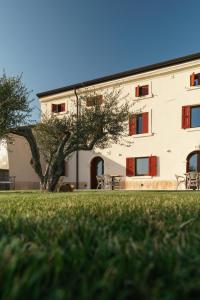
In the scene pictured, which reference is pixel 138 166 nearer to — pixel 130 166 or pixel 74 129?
pixel 130 166

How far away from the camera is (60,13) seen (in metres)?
15.6

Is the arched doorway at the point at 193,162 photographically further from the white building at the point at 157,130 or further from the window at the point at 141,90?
the window at the point at 141,90

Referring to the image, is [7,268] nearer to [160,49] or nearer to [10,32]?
[10,32]

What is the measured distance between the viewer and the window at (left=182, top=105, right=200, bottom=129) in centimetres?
1998

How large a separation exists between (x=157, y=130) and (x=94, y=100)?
7.28 metres

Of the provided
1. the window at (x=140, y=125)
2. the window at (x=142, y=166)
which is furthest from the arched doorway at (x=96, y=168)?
the window at (x=140, y=125)

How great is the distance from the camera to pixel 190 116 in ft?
65.8

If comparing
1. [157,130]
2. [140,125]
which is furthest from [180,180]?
[140,125]

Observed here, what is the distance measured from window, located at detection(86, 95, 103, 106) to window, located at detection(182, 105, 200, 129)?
693 centimetres

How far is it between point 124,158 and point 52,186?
326 inches

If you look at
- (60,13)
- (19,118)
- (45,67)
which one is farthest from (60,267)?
(45,67)

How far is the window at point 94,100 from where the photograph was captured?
15.1 m

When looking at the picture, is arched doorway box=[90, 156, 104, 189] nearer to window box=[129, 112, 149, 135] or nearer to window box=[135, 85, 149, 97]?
window box=[129, 112, 149, 135]

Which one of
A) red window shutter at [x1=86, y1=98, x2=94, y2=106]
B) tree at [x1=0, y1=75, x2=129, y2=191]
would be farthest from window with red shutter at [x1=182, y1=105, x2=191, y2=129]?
red window shutter at [x1=86, y1=98, x2=94, y2=106]
